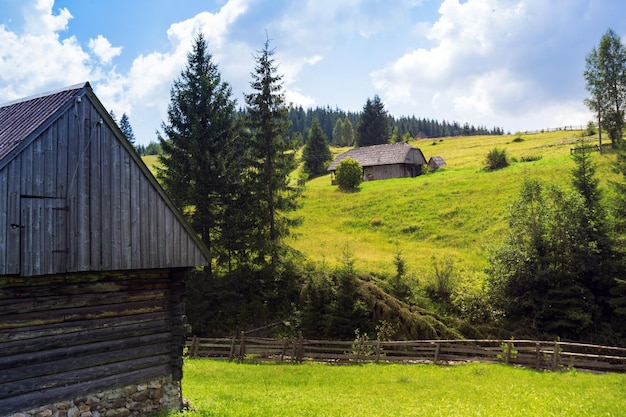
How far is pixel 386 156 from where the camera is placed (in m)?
62.6

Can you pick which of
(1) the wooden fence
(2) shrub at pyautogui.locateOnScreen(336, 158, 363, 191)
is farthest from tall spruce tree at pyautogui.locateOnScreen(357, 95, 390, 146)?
(1) the wooden fence

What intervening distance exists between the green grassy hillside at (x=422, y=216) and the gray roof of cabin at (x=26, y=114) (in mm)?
17286

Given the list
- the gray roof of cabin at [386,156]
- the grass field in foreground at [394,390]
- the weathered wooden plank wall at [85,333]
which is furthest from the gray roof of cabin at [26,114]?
the gray roof of cabin at [386,156]

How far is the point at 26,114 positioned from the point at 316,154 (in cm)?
6989

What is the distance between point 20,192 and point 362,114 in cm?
8514

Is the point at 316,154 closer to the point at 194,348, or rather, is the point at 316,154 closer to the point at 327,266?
the point at 327,266

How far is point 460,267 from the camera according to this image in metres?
29.1

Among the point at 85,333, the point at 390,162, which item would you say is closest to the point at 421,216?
the point at 390,162

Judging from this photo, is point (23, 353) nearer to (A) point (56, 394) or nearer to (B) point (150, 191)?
(A) point (56, 394)

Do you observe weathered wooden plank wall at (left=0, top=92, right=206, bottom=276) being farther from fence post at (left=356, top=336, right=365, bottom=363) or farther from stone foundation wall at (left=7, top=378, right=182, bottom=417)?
fence post at (left=356, top=336, right=365, bottom=363)

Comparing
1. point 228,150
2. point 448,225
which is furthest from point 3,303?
point 448,225

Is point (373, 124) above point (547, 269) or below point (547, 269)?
Result: above

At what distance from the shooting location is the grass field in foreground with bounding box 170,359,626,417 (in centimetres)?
1195

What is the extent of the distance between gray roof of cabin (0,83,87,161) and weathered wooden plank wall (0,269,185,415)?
2.77 meters
